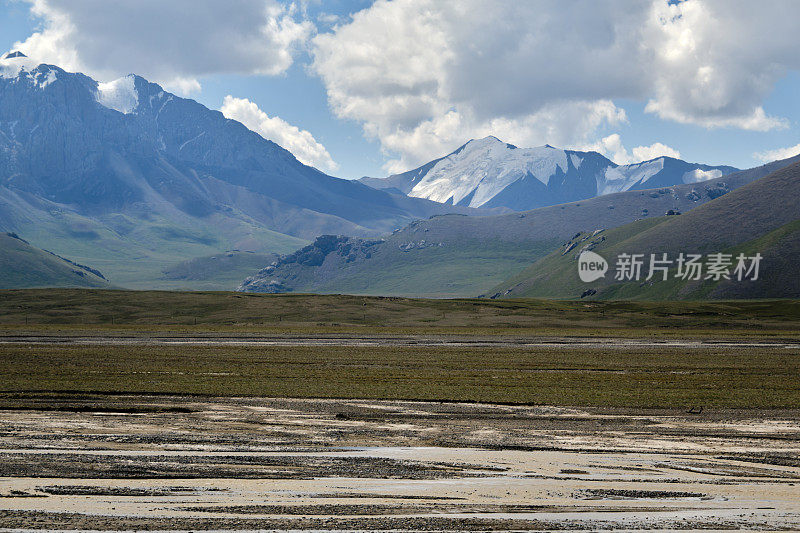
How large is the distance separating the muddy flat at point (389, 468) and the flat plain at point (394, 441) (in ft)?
0.29

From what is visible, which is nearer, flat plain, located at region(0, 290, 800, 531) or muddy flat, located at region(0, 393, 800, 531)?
muddy flat, located at region(0, 393, 800, 531)

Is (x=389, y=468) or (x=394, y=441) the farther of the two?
(x=394, y=441)

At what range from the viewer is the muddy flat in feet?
54.7

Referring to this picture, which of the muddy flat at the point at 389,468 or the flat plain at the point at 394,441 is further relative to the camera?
the flat plain at the point at 394,441

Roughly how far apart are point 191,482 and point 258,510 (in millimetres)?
3276

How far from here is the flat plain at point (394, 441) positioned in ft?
56.1

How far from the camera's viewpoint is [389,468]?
21547mm

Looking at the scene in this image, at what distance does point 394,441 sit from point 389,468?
178 inches

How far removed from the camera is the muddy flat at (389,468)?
1667cm

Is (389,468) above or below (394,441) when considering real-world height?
above

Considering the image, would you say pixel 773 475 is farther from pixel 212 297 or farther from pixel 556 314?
pixel 212 297

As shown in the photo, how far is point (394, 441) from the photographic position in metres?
26.1

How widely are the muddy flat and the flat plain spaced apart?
9 cm

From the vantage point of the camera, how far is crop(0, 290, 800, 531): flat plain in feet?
56.1
